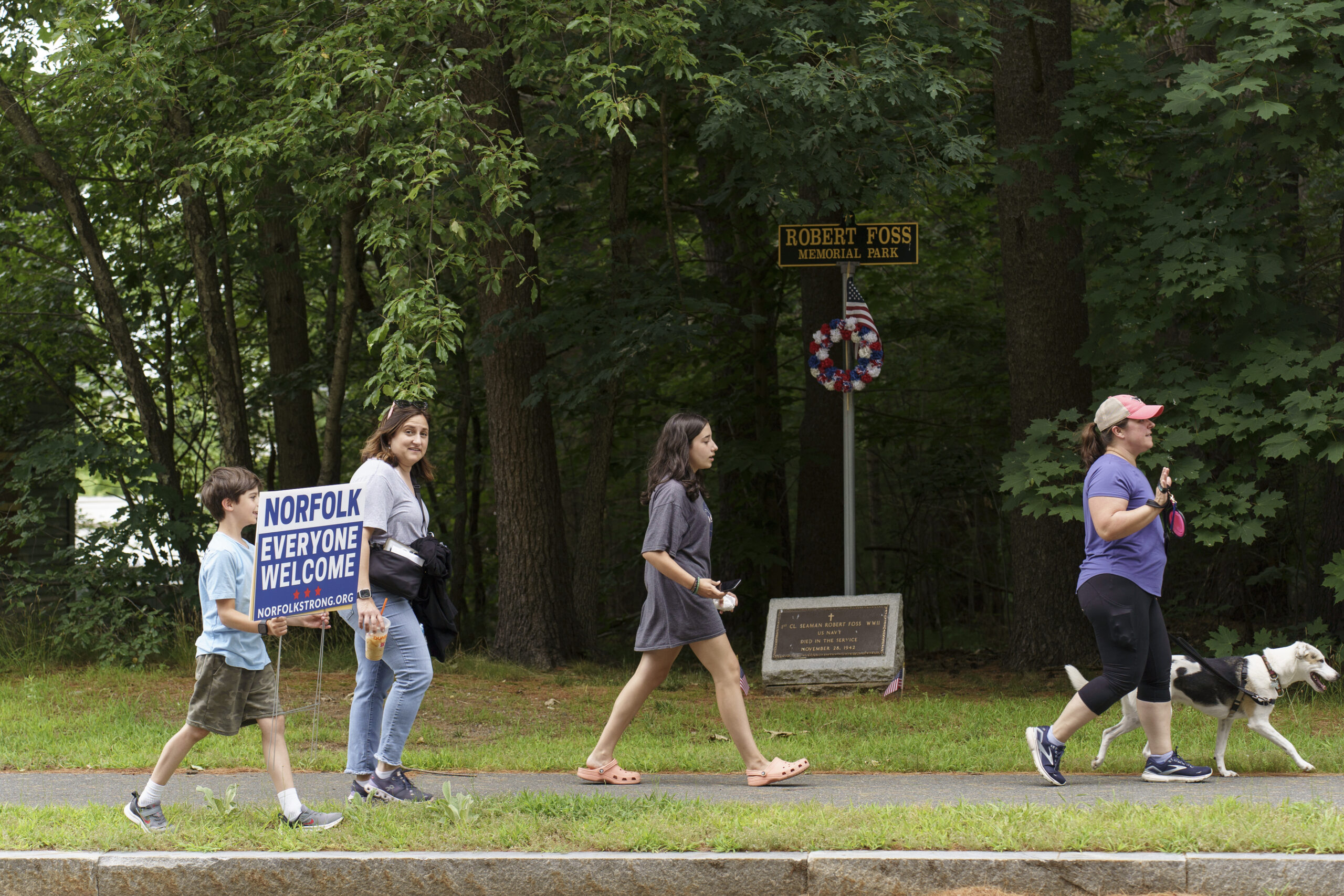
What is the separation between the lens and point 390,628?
5781 mm

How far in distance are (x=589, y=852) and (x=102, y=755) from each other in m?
4.27

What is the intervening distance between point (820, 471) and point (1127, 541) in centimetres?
922

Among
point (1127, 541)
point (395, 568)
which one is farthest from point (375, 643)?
point (1127, 541)

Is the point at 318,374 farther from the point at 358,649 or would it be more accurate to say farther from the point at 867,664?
the point at 358,649

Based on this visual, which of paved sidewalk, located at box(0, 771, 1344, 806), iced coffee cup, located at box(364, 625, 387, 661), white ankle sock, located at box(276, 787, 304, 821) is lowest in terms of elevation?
paved sidewalk, located at box(0, 771, 1344, 806)

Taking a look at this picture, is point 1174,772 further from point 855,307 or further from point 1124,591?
point 855,307

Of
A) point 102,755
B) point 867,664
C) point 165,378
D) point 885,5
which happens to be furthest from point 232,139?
point 165,378

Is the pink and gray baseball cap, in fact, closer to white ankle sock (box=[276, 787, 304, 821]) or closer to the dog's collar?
the dog's collar

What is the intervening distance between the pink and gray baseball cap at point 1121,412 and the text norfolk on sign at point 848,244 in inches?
230

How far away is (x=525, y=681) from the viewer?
1144 cm

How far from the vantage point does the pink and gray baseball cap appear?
20.0 ft

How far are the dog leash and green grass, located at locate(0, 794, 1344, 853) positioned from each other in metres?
1.09

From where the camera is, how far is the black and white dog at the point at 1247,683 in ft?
21.1

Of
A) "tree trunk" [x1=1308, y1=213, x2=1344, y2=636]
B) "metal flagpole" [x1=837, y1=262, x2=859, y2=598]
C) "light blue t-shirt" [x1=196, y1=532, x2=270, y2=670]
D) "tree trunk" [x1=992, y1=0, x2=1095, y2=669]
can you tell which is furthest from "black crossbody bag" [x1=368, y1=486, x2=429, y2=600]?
"tree trunk" [x1=1308, y1=213, x2=1344, y2=636]
